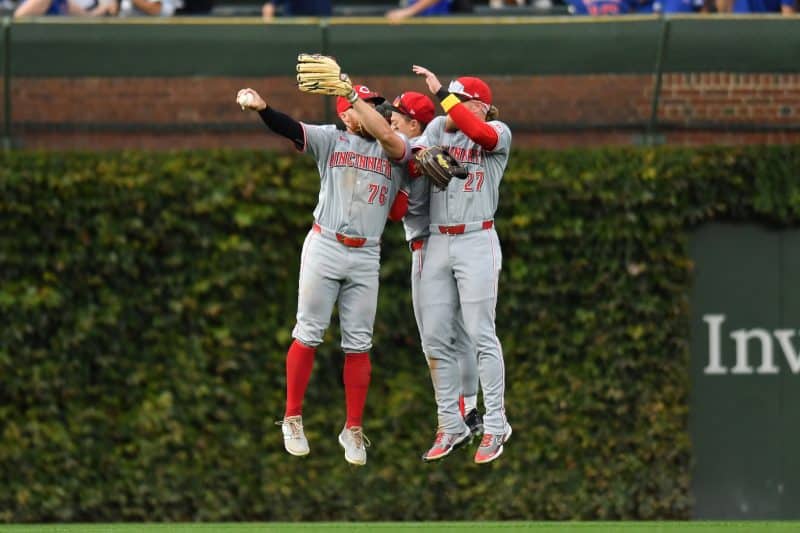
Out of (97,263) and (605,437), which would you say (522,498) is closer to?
(605,437)

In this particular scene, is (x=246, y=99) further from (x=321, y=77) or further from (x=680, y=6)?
(x=680, y=6)

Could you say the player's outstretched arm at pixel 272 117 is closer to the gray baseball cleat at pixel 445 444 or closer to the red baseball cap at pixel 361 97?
the red baseball cap at pixel 361 97

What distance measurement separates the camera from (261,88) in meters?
14.8

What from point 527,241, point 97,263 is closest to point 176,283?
point 97,263

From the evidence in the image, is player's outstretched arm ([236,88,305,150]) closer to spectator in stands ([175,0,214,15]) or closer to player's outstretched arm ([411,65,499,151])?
player's outstretched arm ([411,65,499,151])

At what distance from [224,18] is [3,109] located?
199cm

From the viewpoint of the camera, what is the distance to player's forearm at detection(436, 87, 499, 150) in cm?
1095

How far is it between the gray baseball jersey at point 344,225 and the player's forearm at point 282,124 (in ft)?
0.19

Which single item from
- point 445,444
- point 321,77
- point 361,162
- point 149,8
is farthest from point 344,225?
point 149,8

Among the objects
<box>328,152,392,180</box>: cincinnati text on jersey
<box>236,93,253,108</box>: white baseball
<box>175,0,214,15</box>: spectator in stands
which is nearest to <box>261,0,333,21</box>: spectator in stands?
<box>175,0,214,15</box>: spectator in stands

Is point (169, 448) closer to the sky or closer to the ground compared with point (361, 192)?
closer to the ground

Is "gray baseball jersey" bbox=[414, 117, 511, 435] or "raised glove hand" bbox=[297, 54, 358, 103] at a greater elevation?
"raised glove hand" bbox=[297, 54, 358, 103]

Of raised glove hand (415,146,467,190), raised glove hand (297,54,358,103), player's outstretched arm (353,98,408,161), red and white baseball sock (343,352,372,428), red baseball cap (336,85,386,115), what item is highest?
raised glove hand (297,54,358,103)

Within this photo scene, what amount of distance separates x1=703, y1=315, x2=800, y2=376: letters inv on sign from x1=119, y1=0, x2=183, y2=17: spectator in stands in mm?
5469
